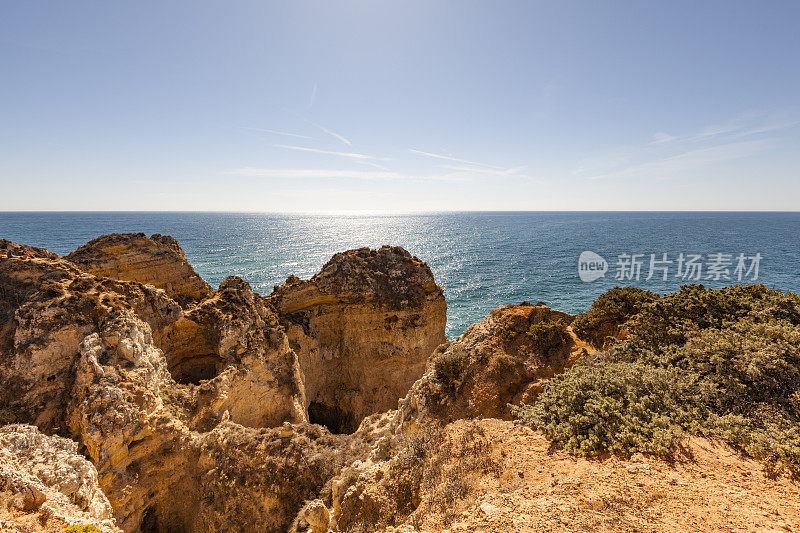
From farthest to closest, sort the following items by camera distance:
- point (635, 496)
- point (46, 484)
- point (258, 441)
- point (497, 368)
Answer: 1. point (258, 441)
2. point (497, 368)
3. point (46, 484)
4. point (635, 496)

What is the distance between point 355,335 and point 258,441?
42.4ft

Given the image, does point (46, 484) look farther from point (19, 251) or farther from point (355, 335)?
point (355, 335)

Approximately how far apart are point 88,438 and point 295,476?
631 cm

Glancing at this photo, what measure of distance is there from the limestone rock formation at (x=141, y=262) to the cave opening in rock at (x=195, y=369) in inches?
127

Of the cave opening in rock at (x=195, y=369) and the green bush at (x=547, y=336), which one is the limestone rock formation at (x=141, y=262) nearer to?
the cave opening in rock at (x=195, y=369)

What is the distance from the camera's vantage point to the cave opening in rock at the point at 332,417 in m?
23.9

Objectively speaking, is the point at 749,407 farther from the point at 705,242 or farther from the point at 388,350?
the point at 705,242

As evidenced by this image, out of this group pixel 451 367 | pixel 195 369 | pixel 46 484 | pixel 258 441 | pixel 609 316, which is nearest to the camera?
pixel 46 484

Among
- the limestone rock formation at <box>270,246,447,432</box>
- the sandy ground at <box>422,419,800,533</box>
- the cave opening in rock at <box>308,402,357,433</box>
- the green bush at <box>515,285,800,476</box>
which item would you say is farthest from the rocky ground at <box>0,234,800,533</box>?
the cave opening in rock at <box>308,402,357,433</box>

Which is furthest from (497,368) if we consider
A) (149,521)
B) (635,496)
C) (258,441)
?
(149,521)

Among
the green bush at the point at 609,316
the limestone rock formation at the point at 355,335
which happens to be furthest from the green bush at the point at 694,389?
the limestone rock formation at the point at 355,335

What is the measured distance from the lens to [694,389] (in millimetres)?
7934

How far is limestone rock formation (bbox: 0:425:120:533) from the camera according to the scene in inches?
236

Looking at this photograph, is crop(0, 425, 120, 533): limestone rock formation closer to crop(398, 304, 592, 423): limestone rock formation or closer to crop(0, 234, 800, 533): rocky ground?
crop(0, 234, 800, 533): rocky ground
